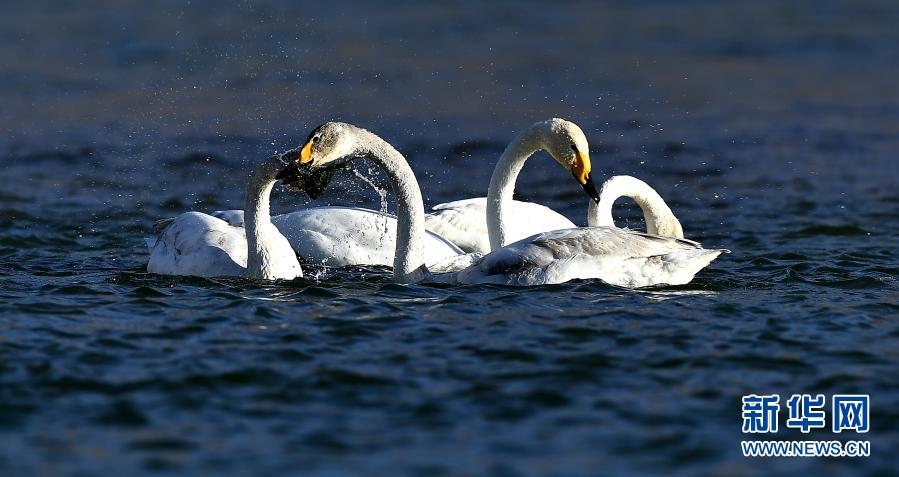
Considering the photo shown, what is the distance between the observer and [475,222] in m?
13.1

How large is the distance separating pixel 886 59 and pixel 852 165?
8706 mm

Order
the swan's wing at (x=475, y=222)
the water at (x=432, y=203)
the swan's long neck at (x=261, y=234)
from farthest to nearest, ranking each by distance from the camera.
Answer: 1. the swan's wing at (x=475, y=222)
2. the swan's long neck at (x=261, y=234)
3. the water at (x=432, y=203)

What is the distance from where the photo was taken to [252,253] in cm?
1092

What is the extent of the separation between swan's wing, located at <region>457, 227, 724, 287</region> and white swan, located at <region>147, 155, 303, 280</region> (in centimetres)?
148

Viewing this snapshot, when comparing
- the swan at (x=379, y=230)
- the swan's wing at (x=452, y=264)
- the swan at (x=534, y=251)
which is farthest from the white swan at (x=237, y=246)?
Result: the swan's wing at (x=452, y=264)

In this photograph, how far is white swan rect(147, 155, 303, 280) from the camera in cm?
1087

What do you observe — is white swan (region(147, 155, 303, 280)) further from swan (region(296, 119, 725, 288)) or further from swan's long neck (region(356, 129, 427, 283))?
swan's long neck (region(356, 129, 427, 283))

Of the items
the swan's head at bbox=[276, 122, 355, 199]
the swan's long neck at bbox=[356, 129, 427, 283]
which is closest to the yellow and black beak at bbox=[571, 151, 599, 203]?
the swan's long neck at bbox=[356, 129, 427, 283]

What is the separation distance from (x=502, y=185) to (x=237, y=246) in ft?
7.81

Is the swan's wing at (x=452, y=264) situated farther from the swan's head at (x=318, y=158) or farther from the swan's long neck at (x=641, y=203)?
the swan's long neck at (x=641, y=203)

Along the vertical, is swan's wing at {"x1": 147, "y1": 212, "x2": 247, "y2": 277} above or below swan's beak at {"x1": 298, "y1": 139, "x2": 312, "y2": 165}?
below

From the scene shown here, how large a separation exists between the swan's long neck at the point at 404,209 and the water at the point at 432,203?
0.37m

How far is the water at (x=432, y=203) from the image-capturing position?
704cm

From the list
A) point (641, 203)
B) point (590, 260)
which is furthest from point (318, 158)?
Result: point (641, 203)
